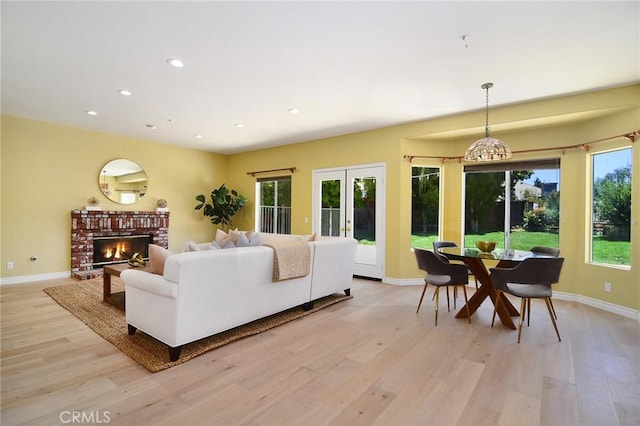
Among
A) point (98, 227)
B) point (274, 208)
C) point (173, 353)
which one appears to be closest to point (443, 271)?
point (173, 353)

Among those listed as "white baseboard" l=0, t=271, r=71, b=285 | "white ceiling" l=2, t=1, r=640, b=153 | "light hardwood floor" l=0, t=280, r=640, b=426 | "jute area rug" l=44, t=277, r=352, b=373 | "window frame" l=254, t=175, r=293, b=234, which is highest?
"white ceiling" l=2, t=1, r=640, b=153

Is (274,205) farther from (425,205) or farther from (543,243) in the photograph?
(543,243)

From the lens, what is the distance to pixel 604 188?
406 cm

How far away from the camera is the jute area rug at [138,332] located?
2.54 metres

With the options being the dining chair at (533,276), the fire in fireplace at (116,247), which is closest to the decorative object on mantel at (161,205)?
the fire in fireplace at (116,247)

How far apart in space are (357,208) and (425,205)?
1.21 metres

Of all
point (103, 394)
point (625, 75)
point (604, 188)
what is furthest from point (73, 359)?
point (604, 188)

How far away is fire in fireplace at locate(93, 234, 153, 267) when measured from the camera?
580 centimetres

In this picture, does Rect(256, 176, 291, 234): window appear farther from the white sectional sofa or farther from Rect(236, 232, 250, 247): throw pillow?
the white sectional sofa

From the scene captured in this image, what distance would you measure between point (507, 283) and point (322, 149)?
13.4 ft

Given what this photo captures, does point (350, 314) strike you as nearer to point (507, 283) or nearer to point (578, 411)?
point (507, 283)

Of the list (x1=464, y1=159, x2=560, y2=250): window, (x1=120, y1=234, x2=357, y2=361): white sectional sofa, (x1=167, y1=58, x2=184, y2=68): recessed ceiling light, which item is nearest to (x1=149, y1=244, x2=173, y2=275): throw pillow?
(x1=120, y1=234, x2=357, y2=361): white sectional sofa

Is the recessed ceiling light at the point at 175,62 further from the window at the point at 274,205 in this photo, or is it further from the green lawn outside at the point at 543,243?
the green lawn outside at the point at 543,243

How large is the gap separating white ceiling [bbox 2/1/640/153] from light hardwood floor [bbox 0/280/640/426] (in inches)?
Result: 105
